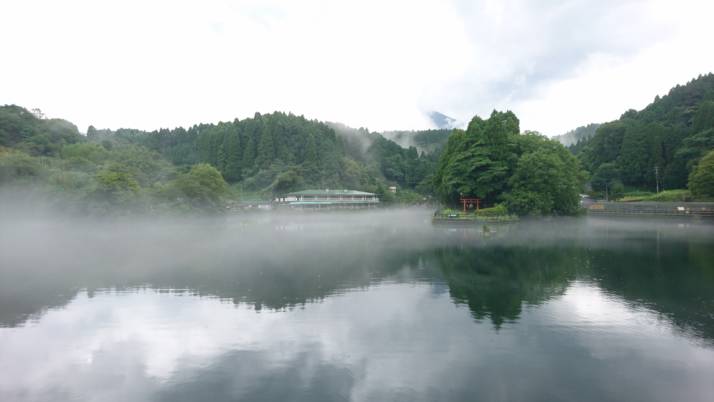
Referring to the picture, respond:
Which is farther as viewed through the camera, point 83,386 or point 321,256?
point 321,256

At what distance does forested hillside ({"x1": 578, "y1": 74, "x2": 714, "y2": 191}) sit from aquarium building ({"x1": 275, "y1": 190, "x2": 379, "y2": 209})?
41650mm

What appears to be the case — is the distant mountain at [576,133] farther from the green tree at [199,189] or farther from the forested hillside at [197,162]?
the green tree at [199,189]

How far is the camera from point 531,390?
793cm

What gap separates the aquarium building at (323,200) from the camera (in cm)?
7394

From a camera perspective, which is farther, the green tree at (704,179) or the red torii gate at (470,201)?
the green tree at (704,179)

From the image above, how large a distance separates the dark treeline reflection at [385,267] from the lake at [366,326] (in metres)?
0.13

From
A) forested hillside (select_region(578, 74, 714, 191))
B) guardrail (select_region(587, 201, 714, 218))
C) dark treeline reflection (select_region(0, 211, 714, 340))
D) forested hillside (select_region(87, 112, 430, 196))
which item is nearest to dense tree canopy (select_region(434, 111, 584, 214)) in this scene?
guardrail (select_region(587, 201, 714, 218))

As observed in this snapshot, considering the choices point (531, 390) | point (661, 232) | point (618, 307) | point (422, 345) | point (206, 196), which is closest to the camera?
point (531, 390)

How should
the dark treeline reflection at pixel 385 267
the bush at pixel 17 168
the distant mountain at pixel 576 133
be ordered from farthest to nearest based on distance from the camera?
the distant mountain at pixel 576 133
the bush at pixel 17 168
the dark treeline reflection at pixel 385 267

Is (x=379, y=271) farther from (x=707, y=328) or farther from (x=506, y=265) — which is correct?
(x=707, y=328)

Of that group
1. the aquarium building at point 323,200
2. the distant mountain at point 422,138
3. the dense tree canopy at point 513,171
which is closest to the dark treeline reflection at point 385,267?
the dense tree canopy at point 513,171

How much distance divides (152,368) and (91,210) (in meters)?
40.9

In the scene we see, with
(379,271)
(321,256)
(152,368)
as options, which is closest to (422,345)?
(152,368)

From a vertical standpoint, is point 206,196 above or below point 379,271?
above
